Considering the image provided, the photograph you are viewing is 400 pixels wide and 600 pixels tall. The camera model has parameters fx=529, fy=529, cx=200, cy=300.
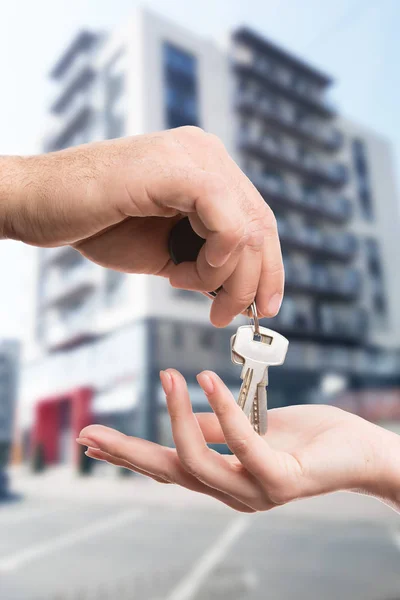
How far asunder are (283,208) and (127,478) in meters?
7.83

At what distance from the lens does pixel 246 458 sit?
426mm

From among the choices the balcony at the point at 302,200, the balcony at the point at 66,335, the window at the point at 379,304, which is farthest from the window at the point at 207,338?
the window at the point at 379,304

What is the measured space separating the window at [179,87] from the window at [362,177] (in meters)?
6.58

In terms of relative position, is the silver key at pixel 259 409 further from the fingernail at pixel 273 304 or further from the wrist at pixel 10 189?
the wrist at pixel 10 189

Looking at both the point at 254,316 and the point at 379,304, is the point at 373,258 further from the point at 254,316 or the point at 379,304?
the point at 254,316

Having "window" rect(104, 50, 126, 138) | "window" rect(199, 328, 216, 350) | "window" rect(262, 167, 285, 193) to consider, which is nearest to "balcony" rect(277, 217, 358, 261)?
"window" rect(262, 167, 285, 193)

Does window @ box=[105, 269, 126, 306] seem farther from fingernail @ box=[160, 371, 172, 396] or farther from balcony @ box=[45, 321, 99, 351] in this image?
fingernail @ box=[160, 371, 172, 396]

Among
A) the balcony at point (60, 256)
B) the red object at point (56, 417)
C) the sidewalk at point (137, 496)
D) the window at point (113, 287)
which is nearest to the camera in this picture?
the sidewalk at point (137, 496)

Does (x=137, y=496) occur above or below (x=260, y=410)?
below

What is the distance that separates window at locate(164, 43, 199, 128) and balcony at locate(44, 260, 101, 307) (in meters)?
4.01

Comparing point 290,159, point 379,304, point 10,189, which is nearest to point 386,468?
point 10,189

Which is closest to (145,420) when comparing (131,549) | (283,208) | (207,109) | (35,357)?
(131,549)

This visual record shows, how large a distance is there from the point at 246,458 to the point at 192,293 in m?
11.0

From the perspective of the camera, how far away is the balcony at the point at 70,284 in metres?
12.4
